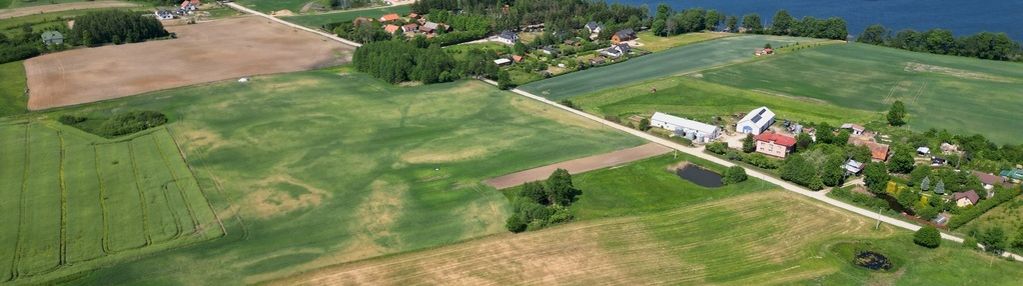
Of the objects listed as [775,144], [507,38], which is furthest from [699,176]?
[507,38]

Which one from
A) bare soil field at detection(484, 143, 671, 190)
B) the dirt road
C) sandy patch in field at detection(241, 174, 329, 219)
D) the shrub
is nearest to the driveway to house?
bare soil field at detection(484, 143, 671, 190)

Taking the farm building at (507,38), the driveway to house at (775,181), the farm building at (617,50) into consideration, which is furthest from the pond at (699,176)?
the farm building at (507,38)

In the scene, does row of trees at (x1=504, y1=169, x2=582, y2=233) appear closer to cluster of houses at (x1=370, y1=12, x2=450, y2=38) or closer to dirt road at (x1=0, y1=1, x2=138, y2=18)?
cluster of houses at (x1=370, y1=12, x2=450, y2=38)

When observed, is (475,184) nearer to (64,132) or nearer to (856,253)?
(856,253)

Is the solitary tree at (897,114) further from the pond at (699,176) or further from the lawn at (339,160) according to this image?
the lawn at (339,160)

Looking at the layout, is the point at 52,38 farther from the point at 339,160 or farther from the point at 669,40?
the point at 669,40

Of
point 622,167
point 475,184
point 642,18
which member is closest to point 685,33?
point 642,18
